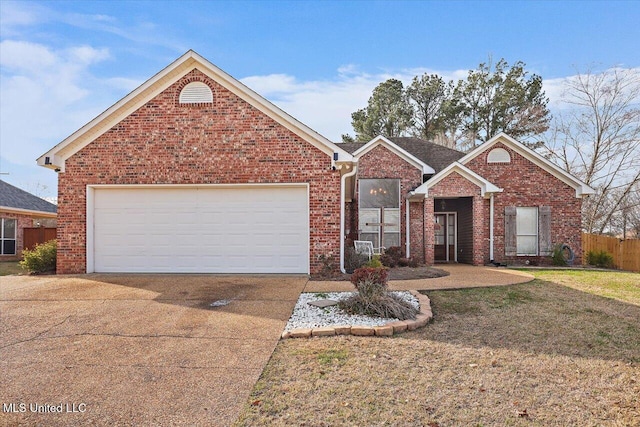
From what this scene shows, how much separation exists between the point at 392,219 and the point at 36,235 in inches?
670

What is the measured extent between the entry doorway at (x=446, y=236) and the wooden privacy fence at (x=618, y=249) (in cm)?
500

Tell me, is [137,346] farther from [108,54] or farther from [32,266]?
[108,54]

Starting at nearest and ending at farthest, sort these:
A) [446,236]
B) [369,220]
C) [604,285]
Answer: [604,285], [369,220], [446,236]

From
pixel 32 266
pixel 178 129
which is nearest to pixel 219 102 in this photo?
pixel 178 129

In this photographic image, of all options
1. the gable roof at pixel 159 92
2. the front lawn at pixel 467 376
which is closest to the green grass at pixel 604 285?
the front lawn at pixel 467 376

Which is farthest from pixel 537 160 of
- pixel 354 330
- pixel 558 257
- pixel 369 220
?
pixel 354 330

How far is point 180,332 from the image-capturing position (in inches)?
204

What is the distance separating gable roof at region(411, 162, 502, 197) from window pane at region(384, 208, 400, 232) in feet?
4.94

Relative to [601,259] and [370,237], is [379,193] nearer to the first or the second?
[370,237]

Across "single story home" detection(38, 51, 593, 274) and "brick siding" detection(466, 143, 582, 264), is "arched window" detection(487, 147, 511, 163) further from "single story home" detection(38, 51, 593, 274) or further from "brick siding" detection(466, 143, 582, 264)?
"single story home" detection(38, 51, 593, 274)

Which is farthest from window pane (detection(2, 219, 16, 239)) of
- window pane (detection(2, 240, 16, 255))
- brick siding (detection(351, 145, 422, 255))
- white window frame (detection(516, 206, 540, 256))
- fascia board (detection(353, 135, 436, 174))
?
white window frame (detection(516, 206, 540, 256))

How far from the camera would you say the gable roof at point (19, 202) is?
18417 millimetres

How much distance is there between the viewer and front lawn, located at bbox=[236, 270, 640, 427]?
10.1ft

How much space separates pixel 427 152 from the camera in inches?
714
